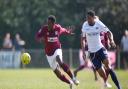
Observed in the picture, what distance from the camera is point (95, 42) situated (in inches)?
839

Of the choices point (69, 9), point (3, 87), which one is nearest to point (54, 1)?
point (69, 9)

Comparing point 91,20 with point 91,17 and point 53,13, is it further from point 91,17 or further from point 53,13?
point 53,13

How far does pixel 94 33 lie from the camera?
21234 mm

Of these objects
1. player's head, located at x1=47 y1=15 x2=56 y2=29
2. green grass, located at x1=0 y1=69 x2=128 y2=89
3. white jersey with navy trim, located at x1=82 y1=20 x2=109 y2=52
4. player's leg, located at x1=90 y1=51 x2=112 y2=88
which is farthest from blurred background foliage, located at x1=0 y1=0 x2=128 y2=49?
player's leg, located at x1=90 y1=51 x2=112 y2=88

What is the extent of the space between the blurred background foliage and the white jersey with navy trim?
30.4 m

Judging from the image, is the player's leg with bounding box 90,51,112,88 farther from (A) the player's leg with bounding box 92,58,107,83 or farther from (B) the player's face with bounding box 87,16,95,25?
(B) the player's face with bounding box 87,16,95,25

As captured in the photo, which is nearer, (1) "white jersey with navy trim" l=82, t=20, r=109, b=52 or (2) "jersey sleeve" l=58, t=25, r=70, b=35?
(1) "white jersey with navy trim" l=82, t=20, r=109, b=52

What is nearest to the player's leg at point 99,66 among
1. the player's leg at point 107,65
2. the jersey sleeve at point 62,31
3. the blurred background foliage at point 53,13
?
the player's leg at point 107,65

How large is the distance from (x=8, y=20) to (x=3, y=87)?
31.7m

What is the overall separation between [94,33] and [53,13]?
107 ft

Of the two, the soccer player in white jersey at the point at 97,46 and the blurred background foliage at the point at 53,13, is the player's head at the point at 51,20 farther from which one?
the blurred background foliage at the point at 53,13

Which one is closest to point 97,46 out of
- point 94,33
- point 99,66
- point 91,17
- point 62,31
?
point 94,33

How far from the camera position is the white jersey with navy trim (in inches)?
832

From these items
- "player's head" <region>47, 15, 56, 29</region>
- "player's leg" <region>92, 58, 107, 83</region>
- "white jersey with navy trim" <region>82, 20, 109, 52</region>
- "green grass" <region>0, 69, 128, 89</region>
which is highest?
"player's head" <region>47, 15, 56, 29</region>
